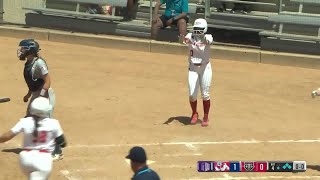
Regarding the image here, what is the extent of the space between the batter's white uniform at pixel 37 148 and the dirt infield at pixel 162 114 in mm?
2059

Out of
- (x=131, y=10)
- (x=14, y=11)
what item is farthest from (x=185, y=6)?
(x=14, y=11)

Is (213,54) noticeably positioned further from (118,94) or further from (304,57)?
(118,94)

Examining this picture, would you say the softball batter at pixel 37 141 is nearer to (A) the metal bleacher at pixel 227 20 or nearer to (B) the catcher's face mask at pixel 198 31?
(B) the catcher's face mask at pixel 198 31

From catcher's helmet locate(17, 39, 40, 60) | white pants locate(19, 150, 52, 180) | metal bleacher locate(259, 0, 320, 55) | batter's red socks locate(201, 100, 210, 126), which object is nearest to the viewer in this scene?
white pants locate(19, 150, 52, 180)

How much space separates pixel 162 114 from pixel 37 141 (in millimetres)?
5763

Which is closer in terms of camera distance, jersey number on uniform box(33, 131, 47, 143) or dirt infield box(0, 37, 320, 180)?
jersey number on uniform box(33, 131, 47, 143)

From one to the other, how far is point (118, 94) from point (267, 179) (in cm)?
573

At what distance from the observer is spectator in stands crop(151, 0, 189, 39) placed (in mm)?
19250

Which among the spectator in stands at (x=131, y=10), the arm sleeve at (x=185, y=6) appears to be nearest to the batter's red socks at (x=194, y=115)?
the arm sleeve at (x=185, y=6)

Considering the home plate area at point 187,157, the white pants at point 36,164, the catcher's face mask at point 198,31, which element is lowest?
the home plate area at point 187,157

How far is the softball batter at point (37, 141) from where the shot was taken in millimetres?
7805

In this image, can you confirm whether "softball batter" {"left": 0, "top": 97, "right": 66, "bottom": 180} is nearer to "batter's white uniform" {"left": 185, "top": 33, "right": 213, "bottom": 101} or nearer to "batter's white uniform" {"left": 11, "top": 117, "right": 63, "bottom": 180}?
"batter's white uniform" {"left": 11, "top": 117, "right": 63, "bottom": 180}

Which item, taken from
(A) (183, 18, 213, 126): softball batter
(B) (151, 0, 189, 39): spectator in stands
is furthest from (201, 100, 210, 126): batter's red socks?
(B) (151, 0, 189, 39): spectator in stands

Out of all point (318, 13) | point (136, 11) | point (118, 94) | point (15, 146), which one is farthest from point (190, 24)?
point (15, 146)
